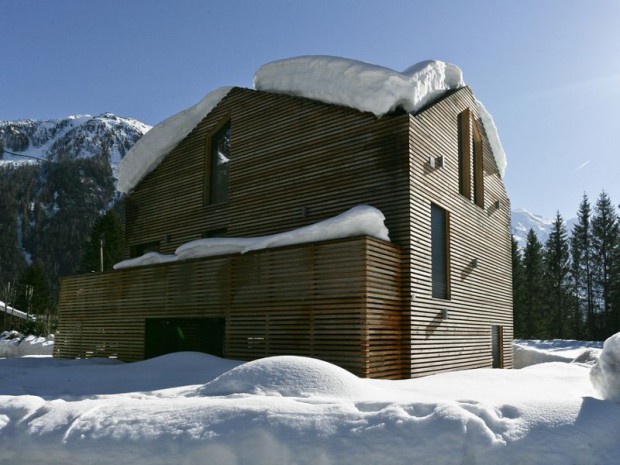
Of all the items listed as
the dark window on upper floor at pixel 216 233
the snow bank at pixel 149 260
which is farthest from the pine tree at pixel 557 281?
the snow bank at pixel 149 260

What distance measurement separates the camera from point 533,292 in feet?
144

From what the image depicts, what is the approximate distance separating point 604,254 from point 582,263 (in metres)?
1.87

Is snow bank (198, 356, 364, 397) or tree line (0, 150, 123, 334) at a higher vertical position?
tree line (0, 150, 123, 334)

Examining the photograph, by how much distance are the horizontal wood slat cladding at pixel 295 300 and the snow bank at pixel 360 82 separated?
3.64 meters

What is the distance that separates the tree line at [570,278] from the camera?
42094 millimetres

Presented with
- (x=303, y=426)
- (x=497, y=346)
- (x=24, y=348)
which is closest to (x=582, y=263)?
(x=497, y=346)

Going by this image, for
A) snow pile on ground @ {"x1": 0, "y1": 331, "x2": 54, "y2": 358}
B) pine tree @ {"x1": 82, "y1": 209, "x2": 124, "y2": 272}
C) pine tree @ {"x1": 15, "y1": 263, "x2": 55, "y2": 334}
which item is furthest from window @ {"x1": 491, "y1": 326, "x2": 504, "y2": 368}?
pine tree @ {"x1": 15, "y1": 263, "x2": 55, "y2": 334}

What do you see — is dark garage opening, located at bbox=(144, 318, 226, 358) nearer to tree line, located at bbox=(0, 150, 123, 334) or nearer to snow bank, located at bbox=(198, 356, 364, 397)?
snow bank, located at bbox=(198, 356, 364, 397)

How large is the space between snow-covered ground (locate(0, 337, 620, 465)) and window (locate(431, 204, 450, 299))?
227 inches

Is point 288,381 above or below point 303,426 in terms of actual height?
above

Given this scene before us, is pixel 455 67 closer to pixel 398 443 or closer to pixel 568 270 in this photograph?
pixel 398 443

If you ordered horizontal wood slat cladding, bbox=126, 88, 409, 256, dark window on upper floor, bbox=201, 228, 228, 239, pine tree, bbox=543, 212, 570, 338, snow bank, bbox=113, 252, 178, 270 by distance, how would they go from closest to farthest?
horizontal wood slat cladding, bbox=126, 88, 409, 256 < snow bank, bbox=113, 252, 178, 270 < dark window on upper floor, bbox=201, 228, 228, 239 < pine tree, bbox=543, 212, 570, 338

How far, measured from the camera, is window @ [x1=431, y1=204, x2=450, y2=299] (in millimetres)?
12742

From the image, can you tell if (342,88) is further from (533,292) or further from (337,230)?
(533,292)
